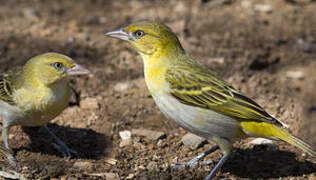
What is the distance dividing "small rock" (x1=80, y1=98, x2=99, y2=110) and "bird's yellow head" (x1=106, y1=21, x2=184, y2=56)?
164 centimetres

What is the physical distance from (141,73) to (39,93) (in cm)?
265

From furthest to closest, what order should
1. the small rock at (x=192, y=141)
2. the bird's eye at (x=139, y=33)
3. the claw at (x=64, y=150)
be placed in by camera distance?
the small rock at (x=192, y=141), the claw at (x=64, y=150), the bird's eye at (x=139, y=33)

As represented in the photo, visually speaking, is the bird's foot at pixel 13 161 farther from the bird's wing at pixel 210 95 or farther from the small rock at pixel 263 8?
the small rock at pixel 263 8

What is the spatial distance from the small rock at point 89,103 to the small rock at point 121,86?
495 mm

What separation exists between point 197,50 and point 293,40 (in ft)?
7.02

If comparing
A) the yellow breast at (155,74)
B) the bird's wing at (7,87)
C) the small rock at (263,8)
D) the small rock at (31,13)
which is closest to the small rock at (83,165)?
the bird's wing at (7,87)

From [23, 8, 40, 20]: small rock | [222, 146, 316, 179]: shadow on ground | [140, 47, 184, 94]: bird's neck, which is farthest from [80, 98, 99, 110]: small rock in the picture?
[23, 8, 40, 20]: small rock

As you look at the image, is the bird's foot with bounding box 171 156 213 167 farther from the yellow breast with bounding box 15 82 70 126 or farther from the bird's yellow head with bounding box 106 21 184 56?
the yellow breast with bounding box 15 82 70 126

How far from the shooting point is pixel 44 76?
18.1 feet

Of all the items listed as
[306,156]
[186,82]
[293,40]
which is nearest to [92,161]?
[186,82]

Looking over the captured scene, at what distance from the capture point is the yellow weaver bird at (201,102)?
5.05 m

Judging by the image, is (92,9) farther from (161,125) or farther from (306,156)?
(306,156)

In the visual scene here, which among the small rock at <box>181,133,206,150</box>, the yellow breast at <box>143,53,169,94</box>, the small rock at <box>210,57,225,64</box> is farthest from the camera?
the small rock at <box>210,57,225,64</box>

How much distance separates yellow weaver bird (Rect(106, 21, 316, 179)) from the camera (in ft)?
16.6
